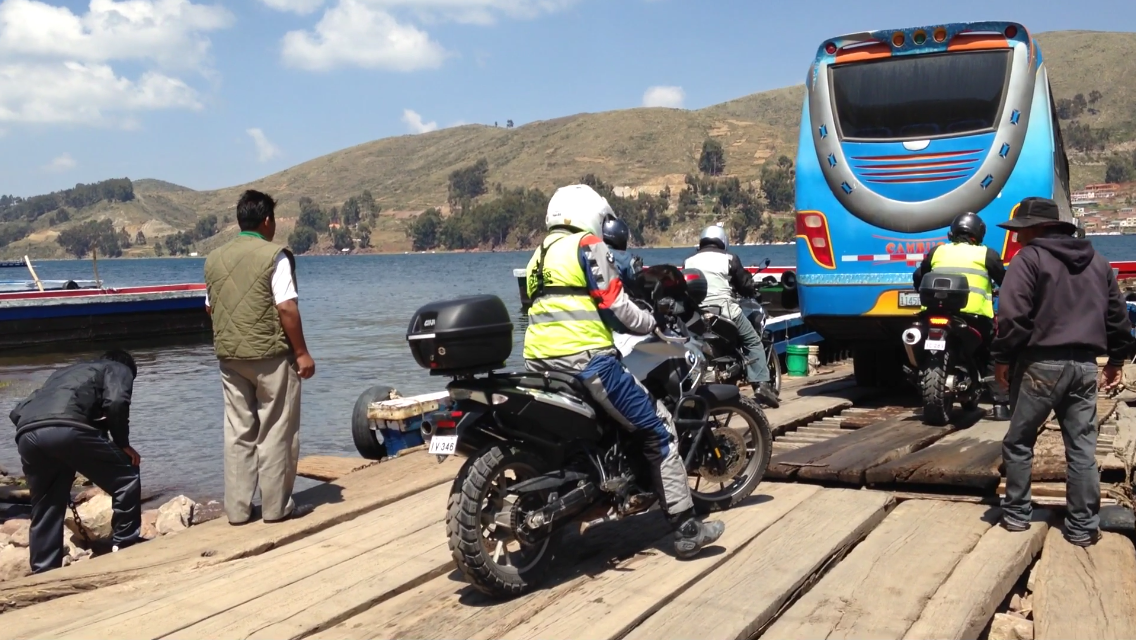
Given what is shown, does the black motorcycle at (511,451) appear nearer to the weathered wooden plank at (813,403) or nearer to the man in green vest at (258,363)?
the man in green vest at (258,363)

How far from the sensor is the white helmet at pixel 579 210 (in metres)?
5.24

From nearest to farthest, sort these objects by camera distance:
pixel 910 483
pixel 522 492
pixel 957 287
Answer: pixel 522 492
pixel 910 483
pixel 957 287

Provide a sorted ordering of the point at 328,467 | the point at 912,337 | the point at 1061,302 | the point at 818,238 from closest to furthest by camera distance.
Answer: the point at 1061,302, the point at 328,467, the point at 912,337, the point at 818,238

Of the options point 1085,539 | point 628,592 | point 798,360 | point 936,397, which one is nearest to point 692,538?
point 628,592

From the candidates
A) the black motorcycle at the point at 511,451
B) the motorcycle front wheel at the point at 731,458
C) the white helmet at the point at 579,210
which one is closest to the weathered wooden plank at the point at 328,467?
the motorcycle front wheel at the point at 731,458

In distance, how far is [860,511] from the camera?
20.4 ft

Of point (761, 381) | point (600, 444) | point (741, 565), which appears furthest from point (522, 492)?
point (761, 381)

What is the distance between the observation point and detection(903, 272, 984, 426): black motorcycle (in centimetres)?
916

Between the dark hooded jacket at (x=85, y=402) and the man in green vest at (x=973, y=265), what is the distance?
654 cm

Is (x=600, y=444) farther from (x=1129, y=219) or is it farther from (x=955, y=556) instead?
(x=1129, y=219)

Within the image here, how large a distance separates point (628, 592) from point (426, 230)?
594 ft

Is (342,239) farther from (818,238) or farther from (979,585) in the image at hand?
(979,585)

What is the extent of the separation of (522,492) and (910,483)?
3016mm

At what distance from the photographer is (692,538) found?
541 cm
